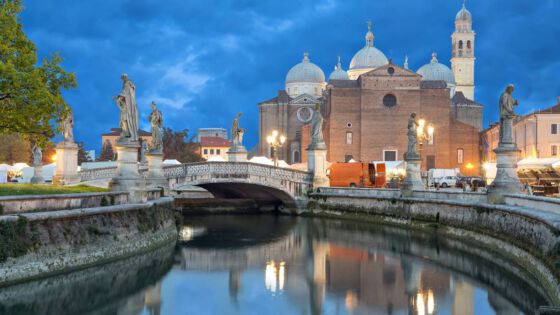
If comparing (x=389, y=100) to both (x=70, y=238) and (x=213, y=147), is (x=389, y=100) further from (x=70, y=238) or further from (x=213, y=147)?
(x=70, y=238)

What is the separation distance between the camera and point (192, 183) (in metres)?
37.8

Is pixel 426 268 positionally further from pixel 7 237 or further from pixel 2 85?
pixel 2 85

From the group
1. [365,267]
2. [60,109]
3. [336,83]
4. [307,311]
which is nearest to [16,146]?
[336,83]

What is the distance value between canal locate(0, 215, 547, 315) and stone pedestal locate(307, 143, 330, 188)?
41.5 ft

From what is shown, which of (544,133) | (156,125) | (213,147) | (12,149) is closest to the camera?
(156,125)

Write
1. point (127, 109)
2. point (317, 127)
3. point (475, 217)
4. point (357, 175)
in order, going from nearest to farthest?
point (127, 109), point (475, 217), point (317, 127), point (357, 175)

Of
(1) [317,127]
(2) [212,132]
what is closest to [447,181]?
(1) [317,127]

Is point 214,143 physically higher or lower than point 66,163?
higher

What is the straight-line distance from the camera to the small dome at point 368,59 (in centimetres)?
10096

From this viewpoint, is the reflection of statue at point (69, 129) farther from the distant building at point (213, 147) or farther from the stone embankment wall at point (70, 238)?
the distant building at point (213, 147)

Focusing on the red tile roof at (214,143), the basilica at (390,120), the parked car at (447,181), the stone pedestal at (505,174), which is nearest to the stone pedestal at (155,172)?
the stone pedestal at (505,174)

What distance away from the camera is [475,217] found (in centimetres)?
2420

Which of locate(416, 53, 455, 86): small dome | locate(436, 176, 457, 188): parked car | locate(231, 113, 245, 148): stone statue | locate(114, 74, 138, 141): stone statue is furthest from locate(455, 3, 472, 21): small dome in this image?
locate(114, 74, 138, 141): stone statue

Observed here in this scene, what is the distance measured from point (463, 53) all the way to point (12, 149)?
7257cm
